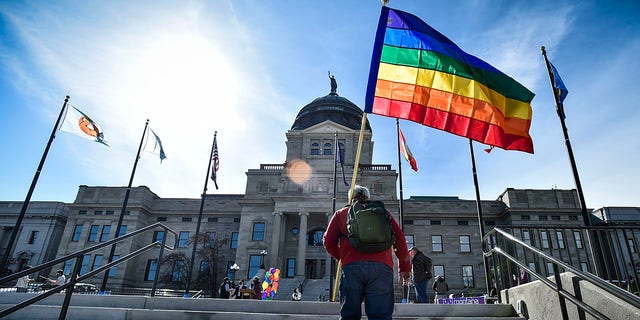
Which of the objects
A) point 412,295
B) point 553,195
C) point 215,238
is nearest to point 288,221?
point 215,238

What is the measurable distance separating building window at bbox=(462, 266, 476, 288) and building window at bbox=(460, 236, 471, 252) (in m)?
1.92

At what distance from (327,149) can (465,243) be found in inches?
745

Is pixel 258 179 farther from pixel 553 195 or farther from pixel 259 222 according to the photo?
pixel 553 195

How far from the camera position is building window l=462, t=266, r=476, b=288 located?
1393 inches

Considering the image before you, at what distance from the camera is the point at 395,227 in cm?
413

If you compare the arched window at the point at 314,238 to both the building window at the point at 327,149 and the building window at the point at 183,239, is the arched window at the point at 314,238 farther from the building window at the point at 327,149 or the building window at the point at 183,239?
the building window at the point at 183,239

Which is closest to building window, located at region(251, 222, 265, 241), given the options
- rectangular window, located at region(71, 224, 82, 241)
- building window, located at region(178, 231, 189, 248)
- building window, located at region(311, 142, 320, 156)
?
building window, located at region(178, 231, 189, 248)

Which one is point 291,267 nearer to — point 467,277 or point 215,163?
point 215,163

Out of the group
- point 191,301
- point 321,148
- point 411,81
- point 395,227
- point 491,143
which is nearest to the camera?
point 395,227

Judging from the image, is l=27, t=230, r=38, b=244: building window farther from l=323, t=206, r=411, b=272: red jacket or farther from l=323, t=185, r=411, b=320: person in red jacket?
l=323, t=185, r=411, b=320: person in red jacket

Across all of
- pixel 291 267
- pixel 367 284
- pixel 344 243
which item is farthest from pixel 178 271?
pixel 367 284

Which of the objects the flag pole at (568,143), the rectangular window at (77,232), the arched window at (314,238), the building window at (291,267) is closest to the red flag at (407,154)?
the flag pole at (568,143)

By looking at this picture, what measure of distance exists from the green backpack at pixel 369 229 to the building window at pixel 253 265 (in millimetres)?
33849

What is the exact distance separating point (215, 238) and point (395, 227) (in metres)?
39.3
